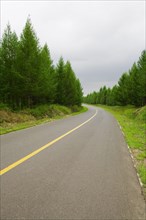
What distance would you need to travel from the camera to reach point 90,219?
3170mm

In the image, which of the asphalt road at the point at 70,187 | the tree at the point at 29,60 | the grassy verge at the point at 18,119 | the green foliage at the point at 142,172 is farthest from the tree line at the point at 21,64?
the green foliage at the point at 142,172

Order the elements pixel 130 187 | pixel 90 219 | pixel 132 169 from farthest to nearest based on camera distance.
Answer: pixel 132 169 → pixel 130 187 → pixel 90 219

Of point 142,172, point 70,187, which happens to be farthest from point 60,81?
point 70,187

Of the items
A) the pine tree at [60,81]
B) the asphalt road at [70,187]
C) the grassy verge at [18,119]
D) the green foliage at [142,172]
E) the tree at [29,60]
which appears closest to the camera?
the asphalt road at [70,187]

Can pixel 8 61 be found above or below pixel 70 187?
above

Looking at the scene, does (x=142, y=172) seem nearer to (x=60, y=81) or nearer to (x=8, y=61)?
(x=8, y=61)

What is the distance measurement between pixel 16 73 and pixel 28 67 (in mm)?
1605

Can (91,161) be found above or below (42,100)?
below

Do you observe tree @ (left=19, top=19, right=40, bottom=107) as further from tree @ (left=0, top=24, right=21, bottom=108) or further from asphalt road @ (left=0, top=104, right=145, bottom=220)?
asphalt road @ (left=0, top=104, right=145, bottom=220)

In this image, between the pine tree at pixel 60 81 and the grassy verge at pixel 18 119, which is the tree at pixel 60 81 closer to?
the pine tree at pixel 60 81

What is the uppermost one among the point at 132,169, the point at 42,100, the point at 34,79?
the point at 34,79

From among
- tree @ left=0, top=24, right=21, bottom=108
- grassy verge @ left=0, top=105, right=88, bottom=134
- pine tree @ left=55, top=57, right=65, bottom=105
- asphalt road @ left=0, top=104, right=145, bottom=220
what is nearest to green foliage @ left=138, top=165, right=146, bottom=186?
asphalt road @ left=0, top=104, right=145, bottom=220

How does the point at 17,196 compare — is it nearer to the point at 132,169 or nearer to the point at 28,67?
the point at 132,169

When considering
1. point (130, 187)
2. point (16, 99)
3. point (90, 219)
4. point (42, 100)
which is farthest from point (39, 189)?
point (42, 100)
